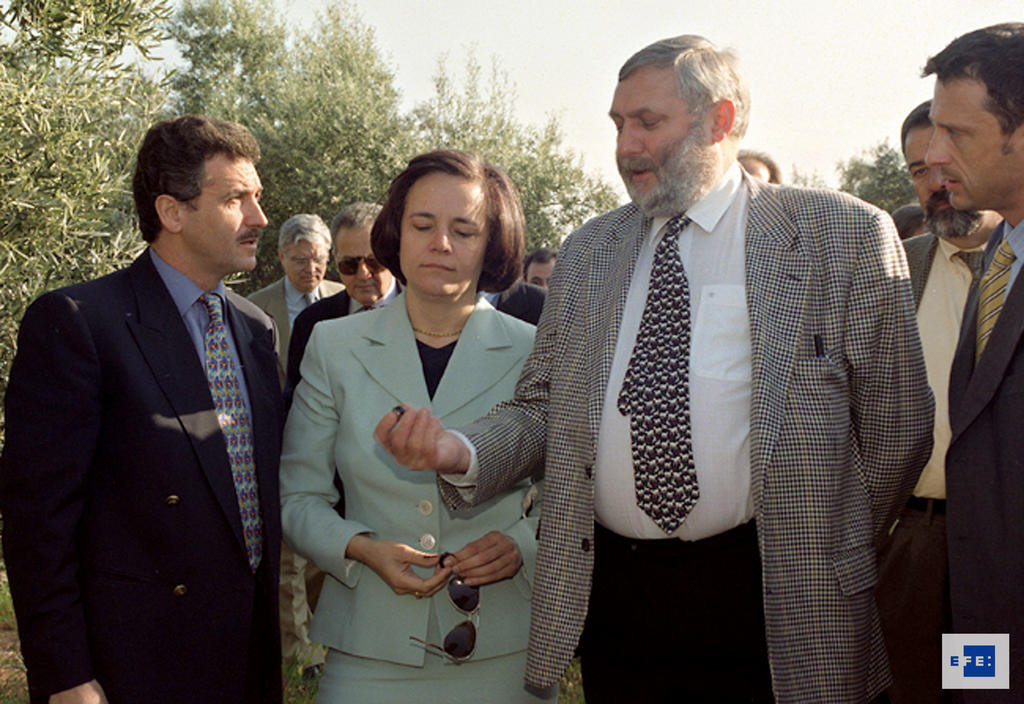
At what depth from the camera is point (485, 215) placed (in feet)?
10.8

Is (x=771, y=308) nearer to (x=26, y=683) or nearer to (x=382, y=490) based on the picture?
(x=382, y=490)

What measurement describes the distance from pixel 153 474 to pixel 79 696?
0.60m

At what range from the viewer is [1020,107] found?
247cm

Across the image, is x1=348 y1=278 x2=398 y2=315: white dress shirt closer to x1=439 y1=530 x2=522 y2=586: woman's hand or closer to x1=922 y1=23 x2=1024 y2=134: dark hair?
x1=439 y1=530 x2=522 y2=586: woman's hand

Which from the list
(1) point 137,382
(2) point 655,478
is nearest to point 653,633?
(2) point 655,478

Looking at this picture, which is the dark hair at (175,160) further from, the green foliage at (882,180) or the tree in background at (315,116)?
the green foliage at (882,180)

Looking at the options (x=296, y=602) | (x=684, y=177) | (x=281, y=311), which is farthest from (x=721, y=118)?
(x=281, y=311)

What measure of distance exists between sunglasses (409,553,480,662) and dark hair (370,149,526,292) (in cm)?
104

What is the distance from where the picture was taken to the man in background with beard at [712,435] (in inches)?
98.5

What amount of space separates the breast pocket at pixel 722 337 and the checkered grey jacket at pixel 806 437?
0.06 meters

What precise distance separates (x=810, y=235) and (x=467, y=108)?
2275 centimetres

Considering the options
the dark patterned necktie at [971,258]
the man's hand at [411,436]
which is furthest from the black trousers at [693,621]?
the dark patterned necktie at [971,258]

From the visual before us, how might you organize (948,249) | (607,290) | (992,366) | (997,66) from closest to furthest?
(992,366)
(997,66)
(607,290)
(948,249)

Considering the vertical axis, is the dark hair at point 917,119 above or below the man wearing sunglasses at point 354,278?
above
